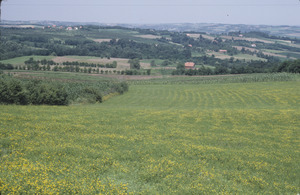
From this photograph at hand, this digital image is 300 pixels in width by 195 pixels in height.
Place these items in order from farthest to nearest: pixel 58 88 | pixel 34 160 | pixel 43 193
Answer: pixel 58 88, pixel 34 160, pixel 43 193

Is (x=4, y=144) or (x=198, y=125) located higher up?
(x=4, y=144)

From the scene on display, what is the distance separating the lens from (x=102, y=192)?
34.7 ft

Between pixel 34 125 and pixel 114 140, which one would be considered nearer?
pixel 114 140

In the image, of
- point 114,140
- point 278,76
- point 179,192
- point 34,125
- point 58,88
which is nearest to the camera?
point 179,192

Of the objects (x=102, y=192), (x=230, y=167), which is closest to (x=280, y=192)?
(x=230, y=167)

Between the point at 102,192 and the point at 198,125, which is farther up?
the point at 102,192

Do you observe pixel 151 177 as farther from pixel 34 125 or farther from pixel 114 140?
pixel 34 125

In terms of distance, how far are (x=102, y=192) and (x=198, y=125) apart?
19.1 m

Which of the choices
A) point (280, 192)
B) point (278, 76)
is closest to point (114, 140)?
point (280, 192)

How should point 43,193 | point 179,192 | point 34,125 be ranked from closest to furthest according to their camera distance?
point 43,193
point 179,192
point 34,125

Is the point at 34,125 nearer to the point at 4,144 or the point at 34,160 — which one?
the point at 4,144

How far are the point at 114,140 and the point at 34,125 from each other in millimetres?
7081

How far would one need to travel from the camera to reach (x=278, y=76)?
356 feet

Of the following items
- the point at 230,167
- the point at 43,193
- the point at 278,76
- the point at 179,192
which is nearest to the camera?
the point at 43,193
